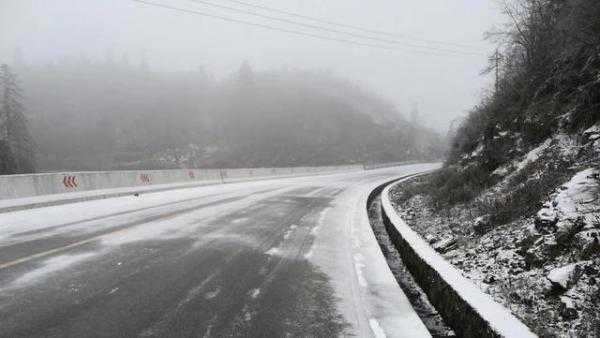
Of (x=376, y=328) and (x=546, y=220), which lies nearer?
(x=376, y=328)

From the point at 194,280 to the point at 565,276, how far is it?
13.9 feet

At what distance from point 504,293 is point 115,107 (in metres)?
130

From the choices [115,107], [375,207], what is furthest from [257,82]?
[375,207]

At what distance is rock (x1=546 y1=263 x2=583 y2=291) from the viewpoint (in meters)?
4.95

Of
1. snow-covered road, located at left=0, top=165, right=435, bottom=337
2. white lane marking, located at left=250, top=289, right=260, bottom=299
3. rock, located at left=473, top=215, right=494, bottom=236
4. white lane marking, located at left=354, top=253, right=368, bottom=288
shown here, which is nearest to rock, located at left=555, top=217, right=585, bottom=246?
snow-covered road, located at left=0, top=165, right=435, bottom=337

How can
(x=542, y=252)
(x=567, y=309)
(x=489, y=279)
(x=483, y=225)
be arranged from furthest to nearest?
(x=483, y=225) < (x=489, y=279) < (x=542, y=252) < (x=567, y=309)

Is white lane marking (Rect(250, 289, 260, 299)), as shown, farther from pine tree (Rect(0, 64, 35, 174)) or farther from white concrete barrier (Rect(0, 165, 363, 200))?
pine tree (Rect(0, 64, 35, 174))

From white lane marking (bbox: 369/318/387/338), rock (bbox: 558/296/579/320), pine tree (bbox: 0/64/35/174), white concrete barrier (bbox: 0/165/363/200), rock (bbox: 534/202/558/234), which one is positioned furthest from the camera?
pine tree (bbox: 0/64/35/174)

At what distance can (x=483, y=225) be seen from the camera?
8.35m

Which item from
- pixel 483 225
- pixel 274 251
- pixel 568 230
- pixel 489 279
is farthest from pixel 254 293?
pixel 483 225

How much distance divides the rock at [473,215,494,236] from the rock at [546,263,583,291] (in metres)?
3.00

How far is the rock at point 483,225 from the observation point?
8.23 metres

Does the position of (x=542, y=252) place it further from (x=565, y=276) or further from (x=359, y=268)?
(x=359, y=268)

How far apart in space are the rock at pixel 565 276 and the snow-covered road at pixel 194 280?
1488 millimetres
